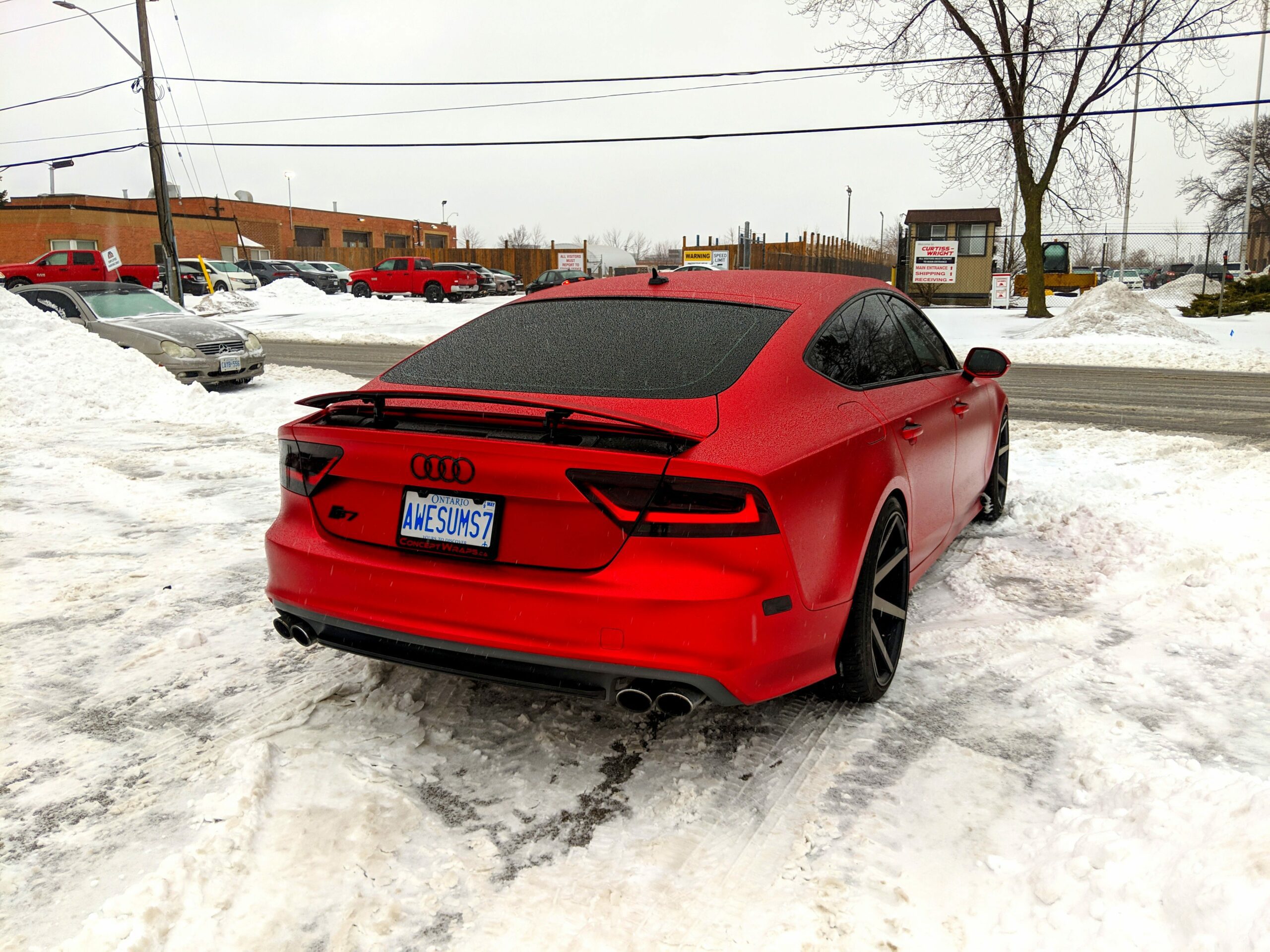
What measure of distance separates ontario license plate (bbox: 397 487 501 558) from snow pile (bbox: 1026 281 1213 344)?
21768 mm

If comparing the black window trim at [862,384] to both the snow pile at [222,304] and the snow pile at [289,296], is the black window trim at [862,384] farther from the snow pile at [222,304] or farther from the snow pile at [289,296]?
the snow pile at [289,296]

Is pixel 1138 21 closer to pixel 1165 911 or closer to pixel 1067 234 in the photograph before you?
pixel 1067 234

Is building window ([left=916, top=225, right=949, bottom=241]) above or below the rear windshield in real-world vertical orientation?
above

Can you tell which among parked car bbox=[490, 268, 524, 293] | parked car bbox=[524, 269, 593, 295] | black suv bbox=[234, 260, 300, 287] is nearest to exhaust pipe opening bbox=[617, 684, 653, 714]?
parked car bbox=[524, 269, 593, 295]

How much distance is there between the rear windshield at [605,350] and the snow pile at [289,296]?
33.3 metres

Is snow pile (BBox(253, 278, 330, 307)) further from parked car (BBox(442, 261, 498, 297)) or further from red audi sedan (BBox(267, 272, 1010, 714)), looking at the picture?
red audi sedan (BBox(267, 272, 1010, 714))

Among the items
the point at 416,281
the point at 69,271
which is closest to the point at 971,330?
the point at 416,281

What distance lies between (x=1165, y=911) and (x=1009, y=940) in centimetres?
34

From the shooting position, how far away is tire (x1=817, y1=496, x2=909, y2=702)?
3.21 m

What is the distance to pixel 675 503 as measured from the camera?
2.56 meters

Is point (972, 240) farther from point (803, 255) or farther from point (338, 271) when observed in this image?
point (338, 271)

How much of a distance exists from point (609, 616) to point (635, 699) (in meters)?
0.24

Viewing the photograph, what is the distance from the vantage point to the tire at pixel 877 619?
10.5ft

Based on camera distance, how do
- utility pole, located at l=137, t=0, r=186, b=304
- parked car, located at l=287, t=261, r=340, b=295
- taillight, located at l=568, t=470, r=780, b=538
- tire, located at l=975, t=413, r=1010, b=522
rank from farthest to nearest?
1. parked car, located at l=287, t=261, r=340, b=295
2. utility pole, located at l=137, t=0, r=186, b=304
3. tire, located at l=975, t=413, r=1010, b=522
4. taillight, located at l=568, t=470, r=780, b=538
